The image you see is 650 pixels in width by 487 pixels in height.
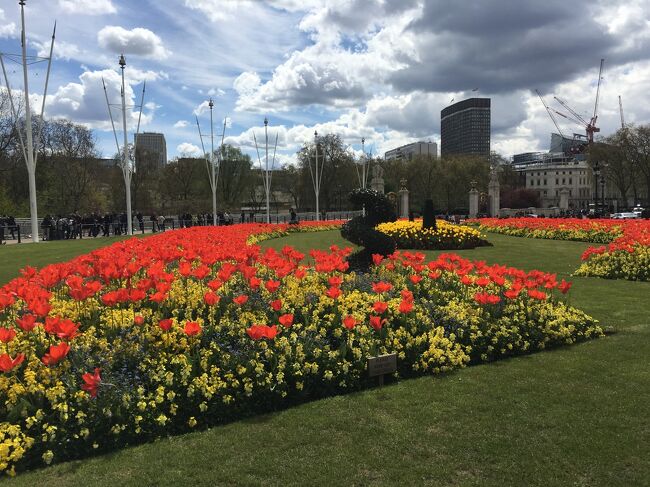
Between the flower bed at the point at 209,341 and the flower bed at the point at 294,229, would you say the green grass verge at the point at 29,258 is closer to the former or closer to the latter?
the flower bed at the point at 209,341

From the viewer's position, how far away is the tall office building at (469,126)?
479 feet

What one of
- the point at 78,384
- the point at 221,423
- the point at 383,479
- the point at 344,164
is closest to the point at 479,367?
the point at 383,479

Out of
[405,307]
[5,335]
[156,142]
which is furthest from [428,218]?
[156,142]

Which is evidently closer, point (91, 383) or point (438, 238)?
point (91, 383)

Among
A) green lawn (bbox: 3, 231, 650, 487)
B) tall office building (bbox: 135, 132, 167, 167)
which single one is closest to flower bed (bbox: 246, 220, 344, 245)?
green lawn (bbox: 3, 231, 650, 487)

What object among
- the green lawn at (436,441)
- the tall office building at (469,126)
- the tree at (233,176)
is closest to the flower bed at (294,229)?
the green lawn at (436,441)

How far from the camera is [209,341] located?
15.8 ft

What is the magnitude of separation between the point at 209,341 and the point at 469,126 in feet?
506

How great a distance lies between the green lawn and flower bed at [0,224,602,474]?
212 millimetres

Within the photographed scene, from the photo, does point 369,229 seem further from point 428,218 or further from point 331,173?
Result: point 331,173

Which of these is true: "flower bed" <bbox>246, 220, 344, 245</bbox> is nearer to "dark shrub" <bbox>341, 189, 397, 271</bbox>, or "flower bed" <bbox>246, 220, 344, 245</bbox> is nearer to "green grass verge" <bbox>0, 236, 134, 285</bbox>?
"green grass verge" <bbox>0, 236, 134, 285</bbox>

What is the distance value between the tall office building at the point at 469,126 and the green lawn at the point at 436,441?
476 ft

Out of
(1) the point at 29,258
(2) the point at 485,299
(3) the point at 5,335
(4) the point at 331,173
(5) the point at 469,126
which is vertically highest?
(5) the point at 469,126

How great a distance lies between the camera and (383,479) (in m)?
3.33
